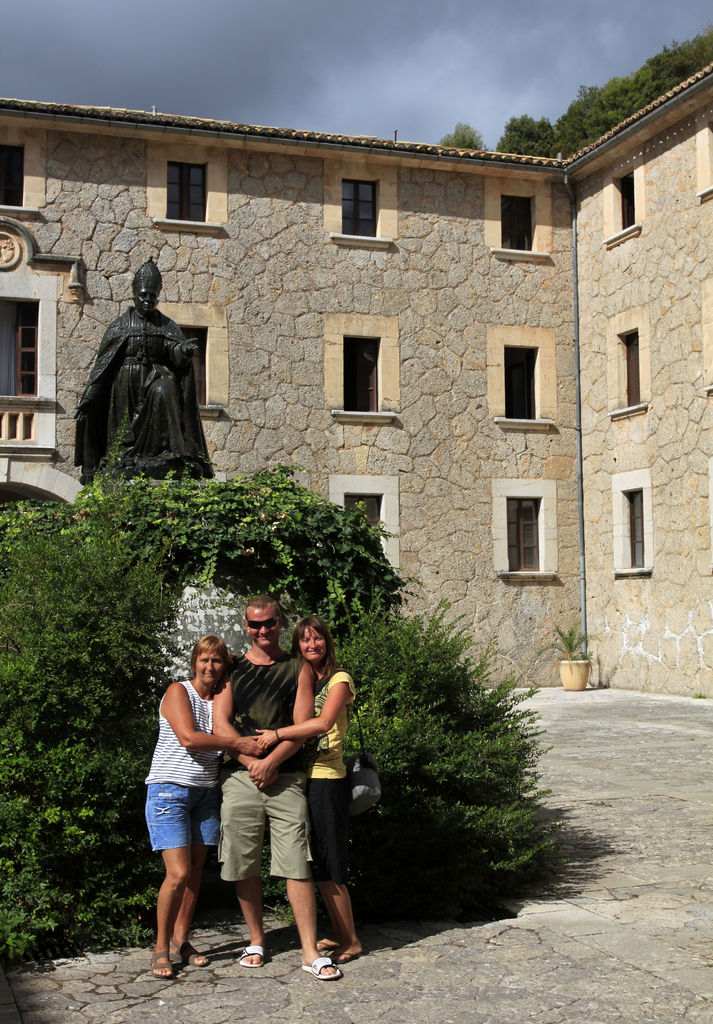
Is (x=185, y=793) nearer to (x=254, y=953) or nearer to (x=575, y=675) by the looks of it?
(x=254, y=953)

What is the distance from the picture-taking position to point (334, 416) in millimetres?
21469

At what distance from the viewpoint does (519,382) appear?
23203 mm

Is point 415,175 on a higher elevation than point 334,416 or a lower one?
higher

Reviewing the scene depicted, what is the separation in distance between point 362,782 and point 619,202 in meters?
19.1

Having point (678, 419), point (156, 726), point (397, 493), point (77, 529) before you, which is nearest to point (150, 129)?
point (397, 493)

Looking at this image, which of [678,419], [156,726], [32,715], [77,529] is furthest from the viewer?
[678,419]

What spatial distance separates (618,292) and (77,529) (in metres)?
17.1

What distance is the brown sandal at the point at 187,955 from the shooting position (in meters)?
4.89

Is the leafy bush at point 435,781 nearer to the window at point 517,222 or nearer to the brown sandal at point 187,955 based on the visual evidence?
the brown sandal at point 187,955

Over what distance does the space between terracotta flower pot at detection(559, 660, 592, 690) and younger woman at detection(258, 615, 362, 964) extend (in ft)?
55.7

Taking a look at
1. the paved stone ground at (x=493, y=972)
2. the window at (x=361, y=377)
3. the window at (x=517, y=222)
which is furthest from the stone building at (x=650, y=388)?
the paved stone ground at (x=493, y=972)

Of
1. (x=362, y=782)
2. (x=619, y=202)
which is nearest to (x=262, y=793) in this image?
(x=362, y=782)

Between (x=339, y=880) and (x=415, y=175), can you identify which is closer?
(x=339, y=880)

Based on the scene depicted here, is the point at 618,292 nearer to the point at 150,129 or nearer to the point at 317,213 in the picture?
the point at 317,213
